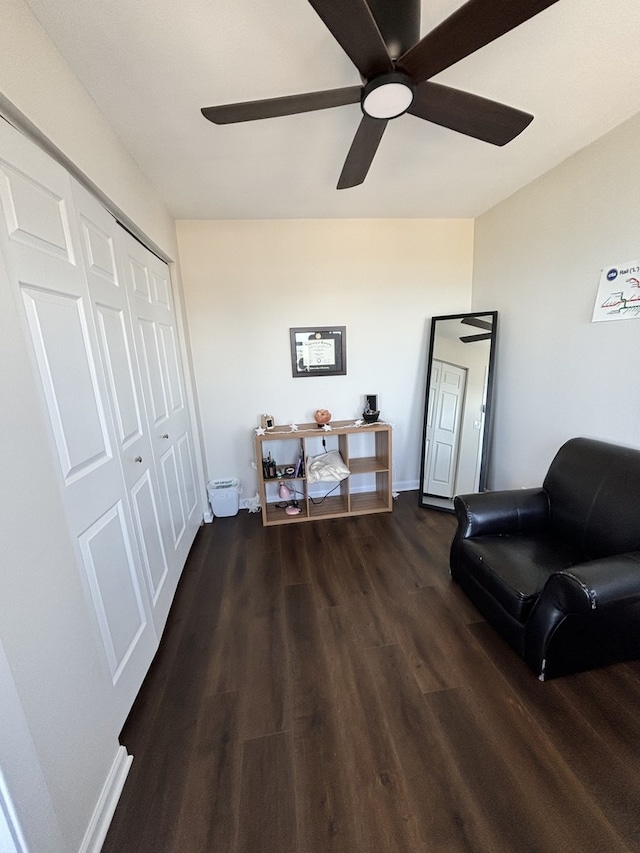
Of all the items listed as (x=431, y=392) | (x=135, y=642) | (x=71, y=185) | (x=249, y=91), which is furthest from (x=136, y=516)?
(x=431, y=392)

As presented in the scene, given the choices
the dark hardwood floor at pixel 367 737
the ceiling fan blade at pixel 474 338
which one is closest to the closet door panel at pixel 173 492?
the dark hardwood floor at pixel 367 737

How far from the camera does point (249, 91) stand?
1.38 metres

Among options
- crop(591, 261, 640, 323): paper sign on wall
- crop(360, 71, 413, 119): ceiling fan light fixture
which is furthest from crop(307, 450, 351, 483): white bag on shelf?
crop(360, 71, 413, 119): ceiling fan light fixture

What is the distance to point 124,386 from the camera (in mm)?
1511

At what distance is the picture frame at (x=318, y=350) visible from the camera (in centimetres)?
286

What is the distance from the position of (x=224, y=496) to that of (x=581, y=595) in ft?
8.15

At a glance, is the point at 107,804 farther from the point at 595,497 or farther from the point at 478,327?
the point at 478,327

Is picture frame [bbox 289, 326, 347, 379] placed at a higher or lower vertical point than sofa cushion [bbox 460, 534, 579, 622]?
higher

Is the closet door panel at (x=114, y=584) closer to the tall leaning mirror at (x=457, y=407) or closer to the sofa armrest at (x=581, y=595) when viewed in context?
the sofa armrest at (x=581, y=595)

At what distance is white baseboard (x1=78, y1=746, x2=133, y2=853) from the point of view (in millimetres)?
948

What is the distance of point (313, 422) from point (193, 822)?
7.89ft

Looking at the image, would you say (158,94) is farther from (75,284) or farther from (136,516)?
(136,516)

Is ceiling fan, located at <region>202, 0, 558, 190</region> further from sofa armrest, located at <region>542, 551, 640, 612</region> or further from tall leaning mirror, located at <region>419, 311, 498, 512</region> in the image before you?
sofa armrest, located at <region>542, 551, 640, 612</region>

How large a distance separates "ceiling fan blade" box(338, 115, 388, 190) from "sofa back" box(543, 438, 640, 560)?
187 centimetres
